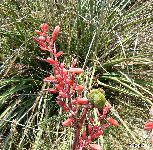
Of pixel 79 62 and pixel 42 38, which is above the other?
pixel 42 38

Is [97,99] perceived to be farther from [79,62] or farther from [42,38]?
[79,62]

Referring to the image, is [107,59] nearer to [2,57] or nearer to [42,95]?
[42,95]

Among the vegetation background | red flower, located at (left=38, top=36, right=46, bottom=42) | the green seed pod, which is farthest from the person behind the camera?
the vegetation background

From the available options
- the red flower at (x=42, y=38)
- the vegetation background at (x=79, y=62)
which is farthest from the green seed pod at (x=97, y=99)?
the vegetation background at (x=79, y=62)

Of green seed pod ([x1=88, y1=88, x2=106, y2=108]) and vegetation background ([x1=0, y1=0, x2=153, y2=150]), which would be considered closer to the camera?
green seed pod ([x1=88, y1=88, x2=106, y2=108])

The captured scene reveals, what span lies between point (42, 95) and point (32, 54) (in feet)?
1.32

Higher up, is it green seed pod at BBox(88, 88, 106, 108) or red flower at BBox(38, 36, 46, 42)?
red flower at BBox(38, 36, 46, 42)

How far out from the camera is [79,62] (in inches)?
104

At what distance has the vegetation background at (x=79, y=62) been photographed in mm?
2332

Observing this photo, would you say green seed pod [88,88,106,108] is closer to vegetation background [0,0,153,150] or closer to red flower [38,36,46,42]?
red flower [38,36,46,42]

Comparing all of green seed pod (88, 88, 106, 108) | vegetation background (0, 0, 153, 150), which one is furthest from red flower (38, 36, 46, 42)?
vegetation background (0, 0, 153, 150)

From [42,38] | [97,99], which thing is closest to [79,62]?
[42,38]

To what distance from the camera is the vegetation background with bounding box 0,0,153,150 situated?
2.33 m

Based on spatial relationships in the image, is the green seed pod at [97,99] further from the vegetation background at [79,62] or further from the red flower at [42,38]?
the vegetation background at [79,62]
